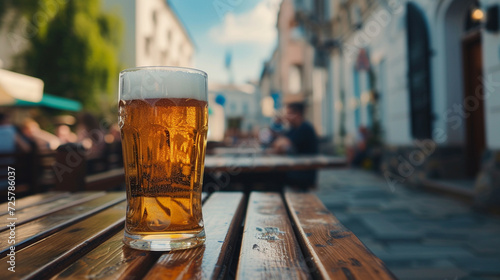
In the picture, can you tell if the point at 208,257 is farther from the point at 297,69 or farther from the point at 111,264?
the point at 297,69

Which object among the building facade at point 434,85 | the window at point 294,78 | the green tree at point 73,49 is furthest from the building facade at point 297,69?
the building facade at point 434,85

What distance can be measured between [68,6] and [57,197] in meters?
16.0

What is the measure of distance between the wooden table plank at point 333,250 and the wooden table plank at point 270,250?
0.02m

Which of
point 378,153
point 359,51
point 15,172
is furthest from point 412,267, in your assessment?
point 359,51

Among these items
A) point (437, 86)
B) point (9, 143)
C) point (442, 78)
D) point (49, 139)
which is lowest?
point (9, 143)

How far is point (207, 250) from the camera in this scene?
0.77 metres

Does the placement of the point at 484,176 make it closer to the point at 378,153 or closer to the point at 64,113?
the point at 378,153

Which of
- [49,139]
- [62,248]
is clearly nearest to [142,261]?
[62,248]

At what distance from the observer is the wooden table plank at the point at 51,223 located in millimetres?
831

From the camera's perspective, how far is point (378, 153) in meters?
9.26

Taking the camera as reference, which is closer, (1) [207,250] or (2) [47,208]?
(1) [207,250]

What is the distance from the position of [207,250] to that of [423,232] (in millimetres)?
3297

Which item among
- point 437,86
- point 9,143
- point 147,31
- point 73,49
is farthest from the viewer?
point 147,31

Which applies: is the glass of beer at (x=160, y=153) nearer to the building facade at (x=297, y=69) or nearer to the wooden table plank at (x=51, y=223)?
the wooden table plank at (x=51, y=223)
